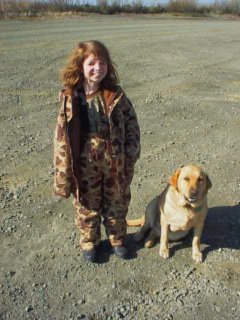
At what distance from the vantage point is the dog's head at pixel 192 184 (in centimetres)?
373

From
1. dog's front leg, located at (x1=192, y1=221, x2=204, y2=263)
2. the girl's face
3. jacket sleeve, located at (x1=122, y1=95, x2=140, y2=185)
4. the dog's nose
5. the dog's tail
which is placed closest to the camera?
the girl's face

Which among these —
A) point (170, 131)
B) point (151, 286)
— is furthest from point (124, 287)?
point (170, 131)

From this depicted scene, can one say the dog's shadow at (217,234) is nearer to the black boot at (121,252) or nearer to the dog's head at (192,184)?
the black boot at (121,252)

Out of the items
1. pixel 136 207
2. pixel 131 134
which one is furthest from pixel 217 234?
pixel 131 134

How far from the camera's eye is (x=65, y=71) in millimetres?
3451

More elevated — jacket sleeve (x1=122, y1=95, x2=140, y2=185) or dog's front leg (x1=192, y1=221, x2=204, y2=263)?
jacket sleeve (x1=122, y1=95, x2=140, y2=185)

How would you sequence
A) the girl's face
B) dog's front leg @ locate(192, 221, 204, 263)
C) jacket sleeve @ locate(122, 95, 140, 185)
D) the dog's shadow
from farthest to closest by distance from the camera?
1. the dog's shadow
2. dog's front leg @ locate(192, 221, 204, 263)
3. jacket sleeve @ locate(122, 95, 140, 185)
4. the girl's face

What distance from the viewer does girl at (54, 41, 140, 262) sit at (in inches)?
135

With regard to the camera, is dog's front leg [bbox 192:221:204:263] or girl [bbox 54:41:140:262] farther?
dog's front leg [bbox 192:221:204:263]

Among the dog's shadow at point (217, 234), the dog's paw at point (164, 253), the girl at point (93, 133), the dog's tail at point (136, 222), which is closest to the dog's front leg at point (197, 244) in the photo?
the dog's shadow at point (217, 234)

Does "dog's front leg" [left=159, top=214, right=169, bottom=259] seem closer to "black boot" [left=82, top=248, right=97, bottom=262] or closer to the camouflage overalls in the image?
the camouflage overalls

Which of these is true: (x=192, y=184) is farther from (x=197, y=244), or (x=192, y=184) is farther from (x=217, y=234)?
(x=217, y=234)

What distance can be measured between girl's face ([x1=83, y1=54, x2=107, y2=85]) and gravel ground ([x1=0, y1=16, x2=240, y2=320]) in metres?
1.66

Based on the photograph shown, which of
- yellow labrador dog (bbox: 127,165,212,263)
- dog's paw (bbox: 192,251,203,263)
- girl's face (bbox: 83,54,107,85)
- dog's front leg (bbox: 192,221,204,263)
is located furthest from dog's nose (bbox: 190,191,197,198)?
girl's face (bbox: 83,54,107,85)
